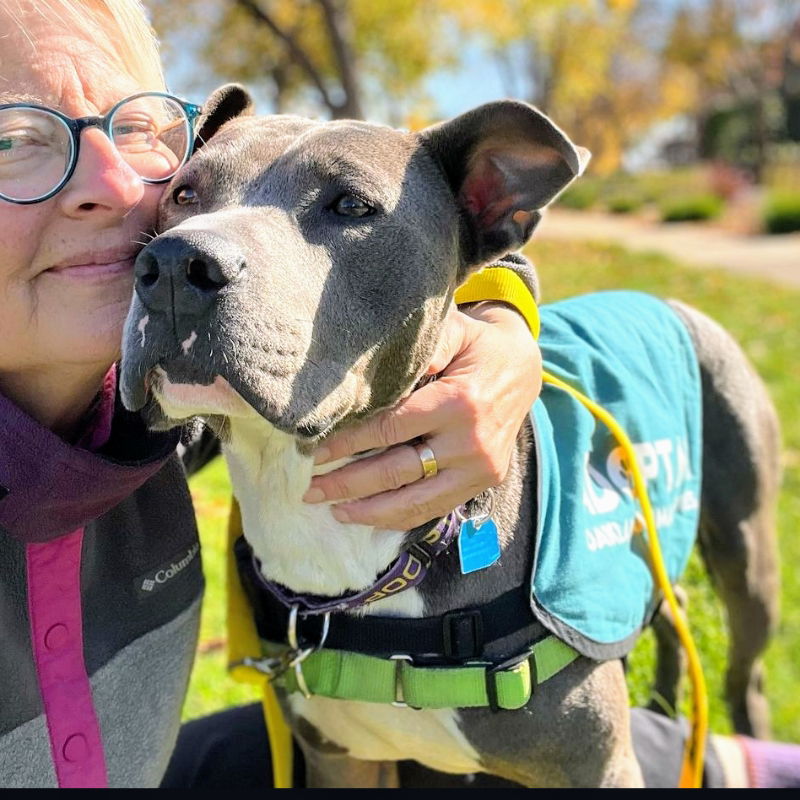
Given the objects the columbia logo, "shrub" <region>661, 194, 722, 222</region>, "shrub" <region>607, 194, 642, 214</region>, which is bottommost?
"shrub" <region>607, 194, 642, 214</region>

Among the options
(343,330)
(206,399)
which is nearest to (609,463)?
(343,330)

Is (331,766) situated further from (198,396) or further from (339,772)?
(198,396)

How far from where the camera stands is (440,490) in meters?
2.07

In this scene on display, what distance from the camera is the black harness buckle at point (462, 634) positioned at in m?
2.18

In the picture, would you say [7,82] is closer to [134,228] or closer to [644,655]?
[134,228]

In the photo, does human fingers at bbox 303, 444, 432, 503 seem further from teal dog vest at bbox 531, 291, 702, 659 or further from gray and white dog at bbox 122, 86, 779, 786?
teal dog vest at bbox 531, 291, 702, 659

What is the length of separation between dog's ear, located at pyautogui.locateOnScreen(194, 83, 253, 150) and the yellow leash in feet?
3.73

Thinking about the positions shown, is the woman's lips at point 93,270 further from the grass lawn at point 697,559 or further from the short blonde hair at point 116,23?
the grass lawn at point 697,559

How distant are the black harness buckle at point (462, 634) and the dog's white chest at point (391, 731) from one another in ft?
0.52

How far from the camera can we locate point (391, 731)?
234cm

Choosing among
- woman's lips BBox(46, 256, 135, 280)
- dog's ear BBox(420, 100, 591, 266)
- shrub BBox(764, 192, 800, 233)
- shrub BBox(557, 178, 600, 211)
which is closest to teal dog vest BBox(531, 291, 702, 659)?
dog's ear BBox(420, 100, 591, 266)

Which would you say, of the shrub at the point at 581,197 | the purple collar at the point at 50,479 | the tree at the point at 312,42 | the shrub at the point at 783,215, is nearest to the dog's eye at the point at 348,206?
the purple collar at the point at 50,479

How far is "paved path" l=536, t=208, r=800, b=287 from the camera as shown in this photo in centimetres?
1415

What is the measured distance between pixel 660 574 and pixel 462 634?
2.40 ft
